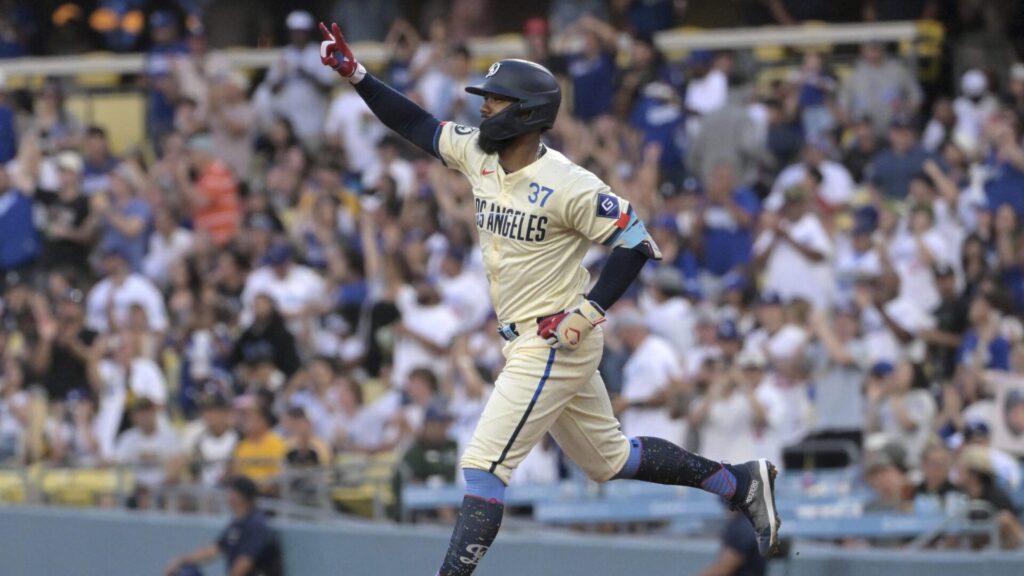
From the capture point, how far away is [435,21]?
19312 millimetres

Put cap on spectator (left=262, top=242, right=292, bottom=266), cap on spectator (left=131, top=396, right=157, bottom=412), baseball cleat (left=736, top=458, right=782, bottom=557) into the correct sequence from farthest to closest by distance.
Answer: cap on spectator (left=262, top=242, right=292, bottom=266) → cap on spectator (left=131, top=396, right=157, bottom=412) → baseball cleat (left=736, top=458, right=782, bottom=557)

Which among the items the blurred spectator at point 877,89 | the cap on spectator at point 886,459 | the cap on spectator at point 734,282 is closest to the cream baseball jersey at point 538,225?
the cap on spectator at point 886,459

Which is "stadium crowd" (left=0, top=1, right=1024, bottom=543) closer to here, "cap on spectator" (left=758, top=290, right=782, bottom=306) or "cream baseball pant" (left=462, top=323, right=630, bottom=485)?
"cap on spectator" (left=758, top=290, right=782, bottom=306)

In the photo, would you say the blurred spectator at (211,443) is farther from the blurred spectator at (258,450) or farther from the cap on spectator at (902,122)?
the cap on spectator at (902,122)

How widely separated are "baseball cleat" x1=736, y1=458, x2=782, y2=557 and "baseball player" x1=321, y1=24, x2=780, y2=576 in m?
0.65

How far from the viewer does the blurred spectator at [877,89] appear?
16.0 m

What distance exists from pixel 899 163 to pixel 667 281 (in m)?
2.45

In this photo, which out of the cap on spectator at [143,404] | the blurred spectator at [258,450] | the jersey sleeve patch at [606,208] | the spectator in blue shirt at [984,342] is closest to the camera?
the jersey sleeve patch at [606,208]

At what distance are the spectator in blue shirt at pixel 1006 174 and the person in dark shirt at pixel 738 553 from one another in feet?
16.8

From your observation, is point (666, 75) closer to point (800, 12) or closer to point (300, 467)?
point (800, 12)

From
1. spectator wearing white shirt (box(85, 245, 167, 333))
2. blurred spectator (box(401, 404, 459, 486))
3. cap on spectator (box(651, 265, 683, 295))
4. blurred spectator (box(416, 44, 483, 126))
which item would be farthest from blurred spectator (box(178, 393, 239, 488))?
blurred spectator (box(416, 44, 483, 126))

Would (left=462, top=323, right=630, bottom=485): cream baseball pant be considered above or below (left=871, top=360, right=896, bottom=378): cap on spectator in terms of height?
above

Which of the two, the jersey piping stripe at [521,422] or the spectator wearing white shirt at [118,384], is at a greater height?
the jersey piping stripe at [521,422]

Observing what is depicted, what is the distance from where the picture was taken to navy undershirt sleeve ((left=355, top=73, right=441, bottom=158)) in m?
7.84
